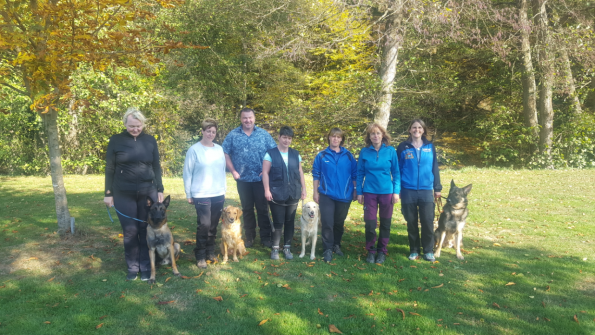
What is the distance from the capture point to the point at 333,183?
5.25m

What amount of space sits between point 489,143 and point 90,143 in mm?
19201

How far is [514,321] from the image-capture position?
367 cm

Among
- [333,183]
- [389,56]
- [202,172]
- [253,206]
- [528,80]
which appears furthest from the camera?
[528,80]

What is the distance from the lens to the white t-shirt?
15.9ft

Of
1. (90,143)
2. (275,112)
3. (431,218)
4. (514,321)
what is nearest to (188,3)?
(275,112)

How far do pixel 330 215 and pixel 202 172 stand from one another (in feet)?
6.22

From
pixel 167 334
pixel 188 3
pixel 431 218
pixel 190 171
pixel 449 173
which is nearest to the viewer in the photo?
pixel 167 334

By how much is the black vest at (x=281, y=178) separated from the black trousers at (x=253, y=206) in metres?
0.43

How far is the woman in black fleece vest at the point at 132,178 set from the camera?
440 cm

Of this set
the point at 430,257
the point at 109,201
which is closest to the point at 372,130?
the point at 430,257

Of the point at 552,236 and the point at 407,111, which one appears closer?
the point at 552,236

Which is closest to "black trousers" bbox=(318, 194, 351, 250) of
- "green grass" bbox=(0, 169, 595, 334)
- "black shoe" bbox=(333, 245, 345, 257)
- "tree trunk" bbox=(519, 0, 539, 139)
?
"black shoe" bbox=(333, 245, 345, 257)

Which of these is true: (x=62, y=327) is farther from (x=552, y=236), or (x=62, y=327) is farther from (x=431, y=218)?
(x=552, y=236)

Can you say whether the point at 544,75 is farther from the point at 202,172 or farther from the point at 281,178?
the point at 202,172
